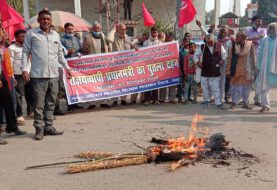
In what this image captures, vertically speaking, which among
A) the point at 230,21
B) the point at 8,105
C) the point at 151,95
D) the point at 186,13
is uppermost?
the point at 230,21

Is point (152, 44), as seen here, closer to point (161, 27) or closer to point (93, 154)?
point (93, 154)

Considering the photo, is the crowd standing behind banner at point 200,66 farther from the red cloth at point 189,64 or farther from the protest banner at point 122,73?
the protest banner at point 122,73

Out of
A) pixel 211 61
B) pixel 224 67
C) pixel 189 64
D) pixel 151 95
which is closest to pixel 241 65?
pixel 224 67

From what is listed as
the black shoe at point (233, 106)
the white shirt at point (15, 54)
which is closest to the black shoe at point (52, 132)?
the white shirt at point (15, 54)

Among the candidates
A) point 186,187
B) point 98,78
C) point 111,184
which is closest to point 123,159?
point 111,184

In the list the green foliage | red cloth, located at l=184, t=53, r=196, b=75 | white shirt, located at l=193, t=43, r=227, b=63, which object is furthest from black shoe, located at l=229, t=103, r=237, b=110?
the green foliage

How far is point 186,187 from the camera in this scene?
12.3 feet

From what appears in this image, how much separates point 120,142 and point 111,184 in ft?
5.20

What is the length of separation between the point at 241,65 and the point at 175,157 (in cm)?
429

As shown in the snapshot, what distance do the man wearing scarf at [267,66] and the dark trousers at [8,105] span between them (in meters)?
5.24

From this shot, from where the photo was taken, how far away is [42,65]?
5.56 meters

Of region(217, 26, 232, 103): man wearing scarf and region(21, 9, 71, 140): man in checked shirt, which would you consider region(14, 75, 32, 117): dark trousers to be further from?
region(217, 26, 232, 103): man wearing scarf

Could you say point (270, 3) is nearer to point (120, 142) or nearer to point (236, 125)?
point (236, 125)

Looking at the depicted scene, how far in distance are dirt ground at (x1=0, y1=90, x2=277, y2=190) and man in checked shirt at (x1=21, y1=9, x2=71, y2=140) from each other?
0.50m
